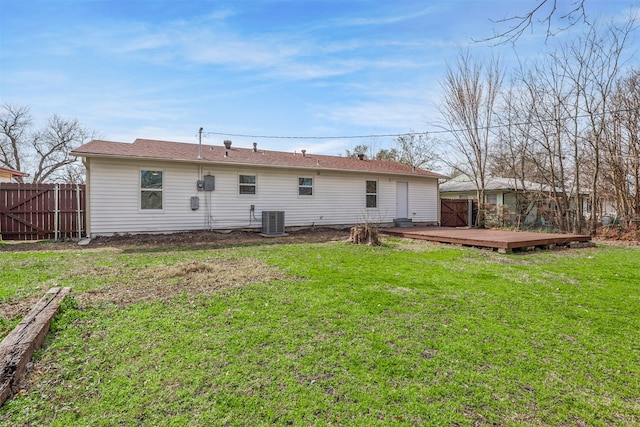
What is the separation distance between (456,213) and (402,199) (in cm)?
372

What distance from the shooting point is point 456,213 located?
16438mm

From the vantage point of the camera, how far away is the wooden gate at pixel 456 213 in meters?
16.3

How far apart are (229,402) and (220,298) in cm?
201

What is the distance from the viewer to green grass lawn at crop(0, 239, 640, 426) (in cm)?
191

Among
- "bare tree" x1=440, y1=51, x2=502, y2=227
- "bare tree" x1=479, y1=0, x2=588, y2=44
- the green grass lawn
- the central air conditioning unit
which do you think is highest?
"bare tree" x1=440, y1=51, x2=502, y2=227

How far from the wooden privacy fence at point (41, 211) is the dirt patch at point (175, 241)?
57 centimetres

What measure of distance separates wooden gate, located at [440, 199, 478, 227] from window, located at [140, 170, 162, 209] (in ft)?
41.6

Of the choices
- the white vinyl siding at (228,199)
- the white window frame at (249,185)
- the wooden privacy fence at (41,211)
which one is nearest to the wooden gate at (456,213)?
the white vinyl siding at (228,199)

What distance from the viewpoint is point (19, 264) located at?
5.70 m

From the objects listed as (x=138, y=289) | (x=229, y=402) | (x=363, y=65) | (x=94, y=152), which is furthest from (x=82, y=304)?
(x=363, y=65)

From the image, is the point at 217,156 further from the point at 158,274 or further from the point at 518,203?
the point at 518,203

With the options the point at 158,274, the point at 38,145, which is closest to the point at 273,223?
the point at 158,274

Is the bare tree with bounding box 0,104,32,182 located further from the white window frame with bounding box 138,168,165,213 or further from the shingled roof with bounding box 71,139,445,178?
the white window frame with bounding box 138,168,165,213

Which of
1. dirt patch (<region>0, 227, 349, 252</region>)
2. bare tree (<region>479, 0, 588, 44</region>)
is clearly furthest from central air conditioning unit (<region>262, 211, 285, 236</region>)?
bare tree (<region>479, 0, 588, 44</region>)
